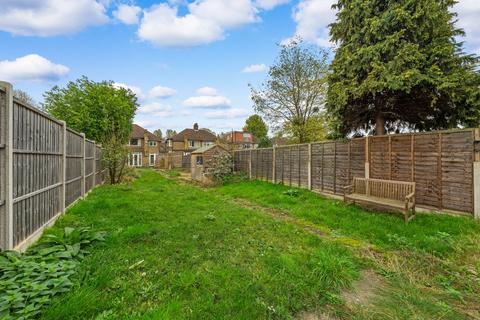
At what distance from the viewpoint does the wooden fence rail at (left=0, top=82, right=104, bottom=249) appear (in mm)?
3166

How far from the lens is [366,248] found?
470 cm

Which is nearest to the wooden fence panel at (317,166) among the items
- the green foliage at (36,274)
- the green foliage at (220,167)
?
the green foliage at (220,167)

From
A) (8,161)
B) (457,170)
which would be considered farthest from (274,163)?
(8,161)

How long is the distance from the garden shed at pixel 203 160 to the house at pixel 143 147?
913 inches

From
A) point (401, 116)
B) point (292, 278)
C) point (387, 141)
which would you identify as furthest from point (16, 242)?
point (401, 116)

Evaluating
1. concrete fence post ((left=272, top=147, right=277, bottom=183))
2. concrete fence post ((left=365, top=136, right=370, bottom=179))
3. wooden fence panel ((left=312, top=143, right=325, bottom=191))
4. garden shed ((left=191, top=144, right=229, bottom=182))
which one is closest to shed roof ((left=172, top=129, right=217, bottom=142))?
garden shed ((left=191, top=144, right=229, bottom=182))

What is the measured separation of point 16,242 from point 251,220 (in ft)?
15.6

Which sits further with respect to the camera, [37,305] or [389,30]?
[389,30]

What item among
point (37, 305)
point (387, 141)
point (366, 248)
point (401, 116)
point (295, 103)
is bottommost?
point (366, 248)

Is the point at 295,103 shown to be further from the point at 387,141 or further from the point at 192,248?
the point at 192,248

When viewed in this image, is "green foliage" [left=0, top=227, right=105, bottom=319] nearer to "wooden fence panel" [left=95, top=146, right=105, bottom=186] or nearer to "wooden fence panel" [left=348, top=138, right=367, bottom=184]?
"wooden fence panel" [left=348, top=138, right=367, bottom=184]

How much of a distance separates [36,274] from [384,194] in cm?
851

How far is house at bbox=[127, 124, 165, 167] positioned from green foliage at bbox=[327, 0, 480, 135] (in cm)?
3598

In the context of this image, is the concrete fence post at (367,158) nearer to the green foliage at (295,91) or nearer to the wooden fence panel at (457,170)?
the wooden fence panel at (457,170)
